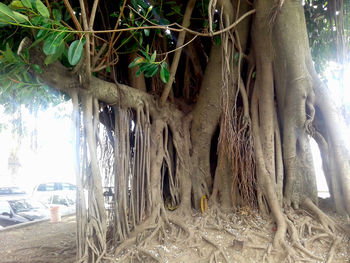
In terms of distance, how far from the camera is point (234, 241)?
2.28 m

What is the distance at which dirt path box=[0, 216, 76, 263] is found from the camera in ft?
9.42

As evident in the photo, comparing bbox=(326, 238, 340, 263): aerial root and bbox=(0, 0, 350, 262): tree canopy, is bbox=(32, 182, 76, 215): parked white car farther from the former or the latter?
bbox=(326, 238, 340, 263): aerial root

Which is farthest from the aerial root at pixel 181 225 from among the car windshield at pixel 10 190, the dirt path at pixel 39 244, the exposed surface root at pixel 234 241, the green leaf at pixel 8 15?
the car windshield at pixel 10 190

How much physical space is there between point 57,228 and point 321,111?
4.30m

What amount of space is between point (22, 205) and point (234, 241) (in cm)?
510

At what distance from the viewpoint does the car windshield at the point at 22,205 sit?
5.52 metres

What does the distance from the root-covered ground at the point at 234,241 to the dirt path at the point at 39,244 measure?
38.2 inches

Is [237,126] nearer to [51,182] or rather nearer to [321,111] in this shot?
[321,111]

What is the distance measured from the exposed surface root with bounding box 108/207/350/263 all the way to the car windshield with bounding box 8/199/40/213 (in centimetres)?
423

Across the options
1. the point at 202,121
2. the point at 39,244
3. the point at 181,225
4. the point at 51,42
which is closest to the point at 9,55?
the point at 51,42

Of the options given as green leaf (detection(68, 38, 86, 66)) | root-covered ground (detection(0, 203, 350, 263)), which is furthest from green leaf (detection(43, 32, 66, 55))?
root-covered ground (detection(0, 203, 350, 263))

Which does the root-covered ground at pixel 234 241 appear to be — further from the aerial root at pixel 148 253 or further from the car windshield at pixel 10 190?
the car windshield at pixel 10 190

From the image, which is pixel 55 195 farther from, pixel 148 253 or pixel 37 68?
pixel 37 68

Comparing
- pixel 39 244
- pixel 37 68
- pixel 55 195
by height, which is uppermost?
pixel 37 68
